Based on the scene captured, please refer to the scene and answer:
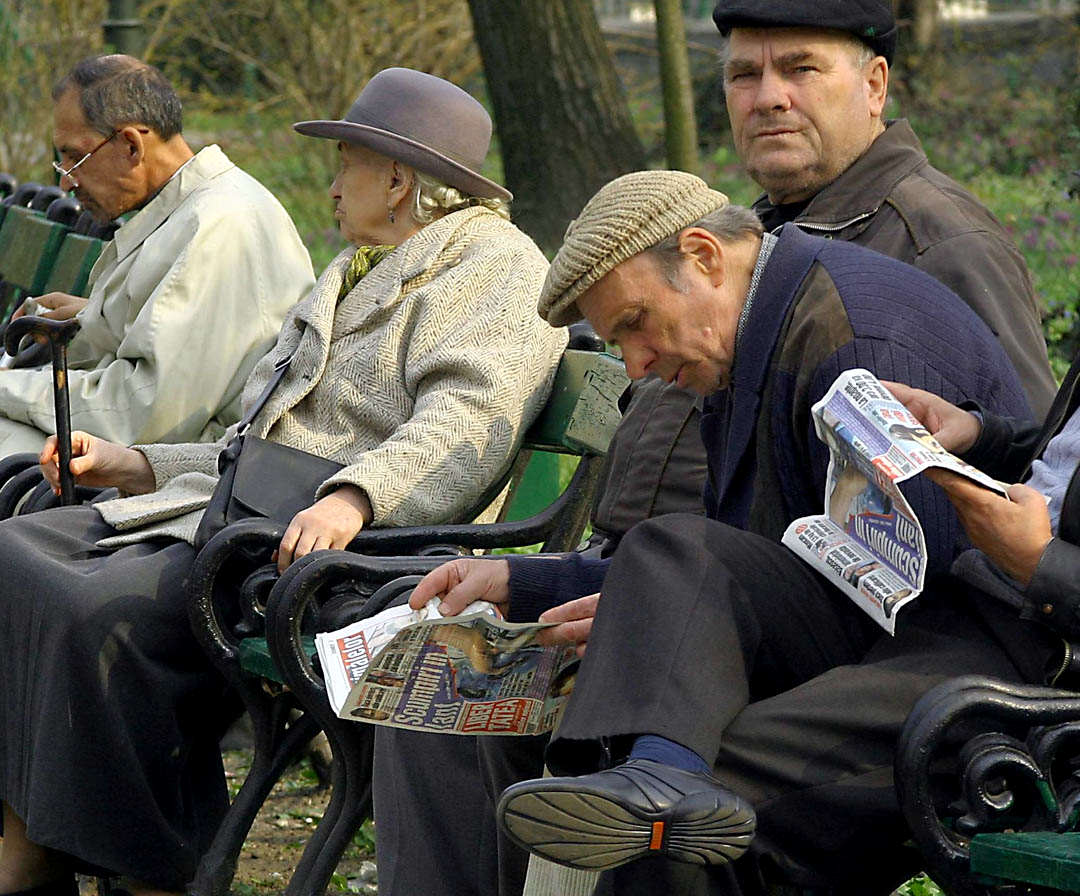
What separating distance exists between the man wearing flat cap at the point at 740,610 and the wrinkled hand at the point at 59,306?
2471 millimetres

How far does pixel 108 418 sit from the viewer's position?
14.8ft

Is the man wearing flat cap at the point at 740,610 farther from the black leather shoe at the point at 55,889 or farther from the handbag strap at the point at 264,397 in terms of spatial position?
the black leather shoe at the point at 55,889

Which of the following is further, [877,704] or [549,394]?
[549,394]

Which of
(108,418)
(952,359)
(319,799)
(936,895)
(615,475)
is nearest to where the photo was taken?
(952,359)

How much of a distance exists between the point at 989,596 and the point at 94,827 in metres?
2.05

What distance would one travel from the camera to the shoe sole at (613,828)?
7.38 feet

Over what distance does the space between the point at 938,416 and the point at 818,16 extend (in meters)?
1.31

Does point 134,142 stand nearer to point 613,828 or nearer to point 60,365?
point 60,365

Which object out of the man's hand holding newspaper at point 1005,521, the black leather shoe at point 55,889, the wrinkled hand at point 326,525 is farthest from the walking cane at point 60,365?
the man's hand holding newspaper at point 1005,521

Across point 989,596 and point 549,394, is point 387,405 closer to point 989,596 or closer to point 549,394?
point 549,394

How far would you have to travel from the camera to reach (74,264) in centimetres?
561

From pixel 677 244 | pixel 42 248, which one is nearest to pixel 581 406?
pixel 677 244

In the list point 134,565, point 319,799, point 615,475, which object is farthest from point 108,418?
point 615,475

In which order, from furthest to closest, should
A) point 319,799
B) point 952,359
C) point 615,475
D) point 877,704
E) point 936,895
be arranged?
1. point 319,799
2. point 936,895
3. point 615,475
4. point 952,359
5. point 877,704
